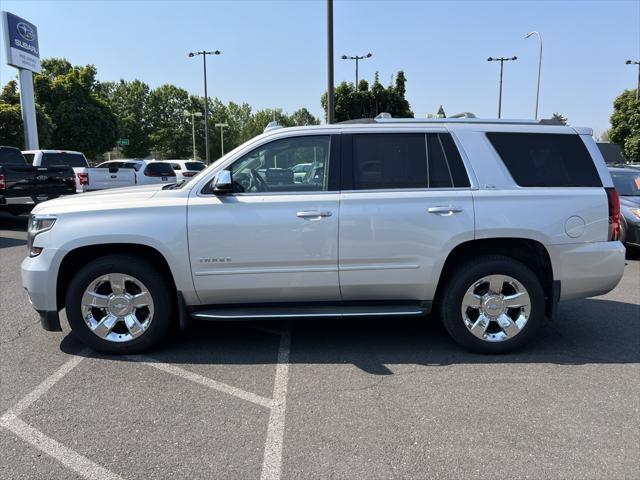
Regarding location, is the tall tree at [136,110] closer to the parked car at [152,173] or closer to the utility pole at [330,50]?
the parked car at [152,173]

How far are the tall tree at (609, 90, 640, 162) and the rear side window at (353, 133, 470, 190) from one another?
33457 mm

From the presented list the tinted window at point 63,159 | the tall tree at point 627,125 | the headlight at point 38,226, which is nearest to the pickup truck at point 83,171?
the tinted window at point 63,159

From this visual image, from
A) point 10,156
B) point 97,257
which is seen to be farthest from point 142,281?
point 10,156

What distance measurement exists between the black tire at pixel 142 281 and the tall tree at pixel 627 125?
35162 mm

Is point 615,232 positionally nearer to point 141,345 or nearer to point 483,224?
point 483,224

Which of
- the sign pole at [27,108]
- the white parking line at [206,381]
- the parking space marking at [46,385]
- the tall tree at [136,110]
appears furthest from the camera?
the tall tree at [136,110]

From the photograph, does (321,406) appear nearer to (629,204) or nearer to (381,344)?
(381,344)

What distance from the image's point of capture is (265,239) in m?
4.01

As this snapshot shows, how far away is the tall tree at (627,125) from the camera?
32.4m

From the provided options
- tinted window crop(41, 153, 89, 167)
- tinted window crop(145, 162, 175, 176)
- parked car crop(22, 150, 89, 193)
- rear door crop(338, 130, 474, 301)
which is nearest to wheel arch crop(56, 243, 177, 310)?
rear door crop(338, 130, 474, 301)

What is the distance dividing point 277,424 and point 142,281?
174 centimetres

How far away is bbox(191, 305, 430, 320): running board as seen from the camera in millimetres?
4059

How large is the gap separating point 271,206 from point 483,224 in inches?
68.8

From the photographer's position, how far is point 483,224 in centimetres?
408
